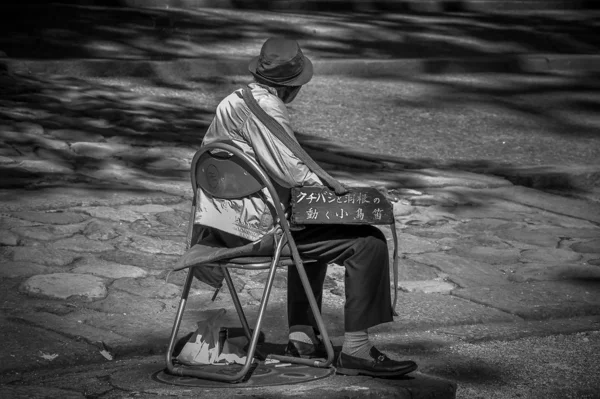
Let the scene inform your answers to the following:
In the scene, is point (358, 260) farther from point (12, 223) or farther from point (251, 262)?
point (12, 223)

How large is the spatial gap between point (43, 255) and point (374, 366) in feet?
7.55

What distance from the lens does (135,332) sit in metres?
4.29

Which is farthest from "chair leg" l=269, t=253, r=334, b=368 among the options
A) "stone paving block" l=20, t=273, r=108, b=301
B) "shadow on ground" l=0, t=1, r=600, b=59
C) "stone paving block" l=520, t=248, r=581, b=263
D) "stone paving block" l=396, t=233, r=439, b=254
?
"shadow on ground" l=0, t=1, r=600, b=59

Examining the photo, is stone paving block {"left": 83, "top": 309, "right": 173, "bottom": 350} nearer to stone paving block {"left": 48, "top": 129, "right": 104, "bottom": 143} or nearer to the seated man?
the seated man

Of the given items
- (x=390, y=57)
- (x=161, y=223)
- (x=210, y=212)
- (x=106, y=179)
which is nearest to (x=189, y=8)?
(x=390, y=57)

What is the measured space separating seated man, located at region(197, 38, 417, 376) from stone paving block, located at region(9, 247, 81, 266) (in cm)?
168

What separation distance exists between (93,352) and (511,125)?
6.38 m

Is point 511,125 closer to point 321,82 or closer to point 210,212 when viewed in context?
point 321,82

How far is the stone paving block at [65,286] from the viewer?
464cm

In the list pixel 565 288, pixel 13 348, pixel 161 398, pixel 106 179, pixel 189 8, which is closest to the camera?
pixel 161 398

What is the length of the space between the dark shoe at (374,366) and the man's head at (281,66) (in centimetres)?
110

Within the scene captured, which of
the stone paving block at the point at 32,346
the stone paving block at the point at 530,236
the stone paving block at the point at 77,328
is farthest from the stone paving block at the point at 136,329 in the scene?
the stone paving block at the point at 530,236

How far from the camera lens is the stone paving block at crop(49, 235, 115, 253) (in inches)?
210

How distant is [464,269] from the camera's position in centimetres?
554
